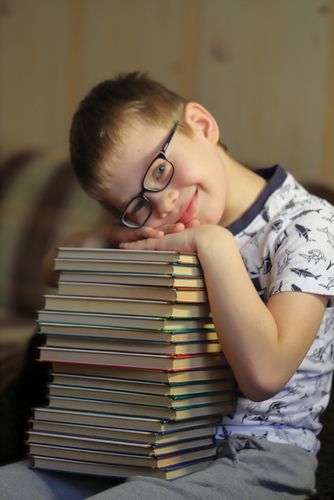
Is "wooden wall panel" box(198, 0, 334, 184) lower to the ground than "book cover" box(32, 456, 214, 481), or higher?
higher

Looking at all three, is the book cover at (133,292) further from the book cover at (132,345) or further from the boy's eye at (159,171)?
the boy's eye at (159,171)

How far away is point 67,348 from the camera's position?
118cm

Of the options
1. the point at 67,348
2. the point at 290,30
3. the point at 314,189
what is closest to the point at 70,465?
the point at 67,348

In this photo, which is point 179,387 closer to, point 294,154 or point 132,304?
point 132,304

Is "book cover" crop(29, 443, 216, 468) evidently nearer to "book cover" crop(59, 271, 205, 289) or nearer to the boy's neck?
"book cover" crop(59, 271, 205, 289)

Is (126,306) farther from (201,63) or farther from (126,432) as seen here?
(201,63)

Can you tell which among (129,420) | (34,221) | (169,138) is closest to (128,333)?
(129,420)

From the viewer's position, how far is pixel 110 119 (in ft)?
4.36

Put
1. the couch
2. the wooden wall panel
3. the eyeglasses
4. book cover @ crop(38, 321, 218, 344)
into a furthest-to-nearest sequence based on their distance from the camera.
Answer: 1. the wooden wall panel
2. the couch
3. the eyeglasses
4. book cover @ crop(38, 321, 218, 344)

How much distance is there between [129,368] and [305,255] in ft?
1.01

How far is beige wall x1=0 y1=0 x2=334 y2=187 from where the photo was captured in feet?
7.98

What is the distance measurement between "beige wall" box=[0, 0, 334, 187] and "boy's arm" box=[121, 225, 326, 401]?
1258 mm

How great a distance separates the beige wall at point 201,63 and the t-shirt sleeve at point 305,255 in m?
1.13

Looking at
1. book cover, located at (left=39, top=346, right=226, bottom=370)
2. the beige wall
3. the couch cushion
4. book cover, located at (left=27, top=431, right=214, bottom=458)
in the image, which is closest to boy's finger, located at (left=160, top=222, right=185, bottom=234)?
book cover, located at (left=39, top=346, right=226, bottom=370)
